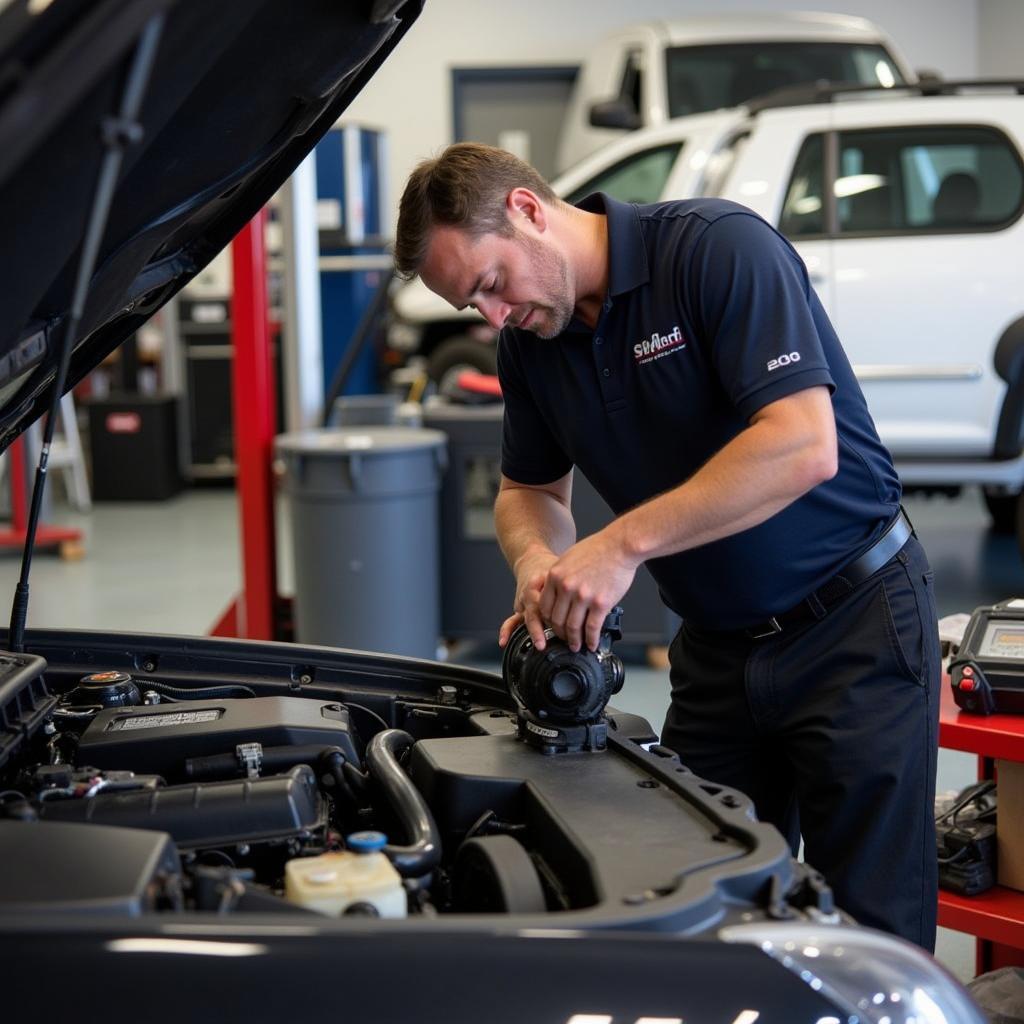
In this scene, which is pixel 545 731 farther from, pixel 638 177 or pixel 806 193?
pixel 638 177

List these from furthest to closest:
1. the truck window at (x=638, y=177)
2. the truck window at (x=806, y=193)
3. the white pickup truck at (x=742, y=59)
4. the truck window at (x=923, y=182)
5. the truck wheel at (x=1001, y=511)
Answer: the white pickup truck at (x=742, y=59) → the truck wheel at (x=1001, y=511) → the truck window at (x=638, y=177) → the truck window at (x=806, y=193) → the truck window at (x=923, y=182)

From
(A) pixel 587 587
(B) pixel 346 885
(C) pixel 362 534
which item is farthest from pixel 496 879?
(C) pixel 362 534

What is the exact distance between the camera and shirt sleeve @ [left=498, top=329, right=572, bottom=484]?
2.24 meters

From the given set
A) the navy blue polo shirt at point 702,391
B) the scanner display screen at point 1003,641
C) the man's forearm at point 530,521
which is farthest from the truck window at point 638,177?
the navy blue polo shirt at point 702,391

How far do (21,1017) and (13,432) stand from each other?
1.02 m

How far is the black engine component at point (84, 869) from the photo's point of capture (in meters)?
1.17

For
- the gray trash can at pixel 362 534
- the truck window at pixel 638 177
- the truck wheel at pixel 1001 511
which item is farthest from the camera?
the truck wheel at pixel 1001 511

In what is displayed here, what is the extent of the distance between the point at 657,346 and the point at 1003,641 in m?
0.93

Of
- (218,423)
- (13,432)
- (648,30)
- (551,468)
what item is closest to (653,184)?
(648,30)

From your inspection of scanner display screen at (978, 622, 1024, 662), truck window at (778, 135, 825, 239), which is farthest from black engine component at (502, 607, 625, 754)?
truck window at (778, 135, 825, 239)

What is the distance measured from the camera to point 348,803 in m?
1.74

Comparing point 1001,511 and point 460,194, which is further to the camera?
point 1001,511

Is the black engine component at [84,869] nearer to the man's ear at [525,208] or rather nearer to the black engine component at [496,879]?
the black engine component at [496,879]

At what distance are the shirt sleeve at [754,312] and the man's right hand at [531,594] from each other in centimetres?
36
